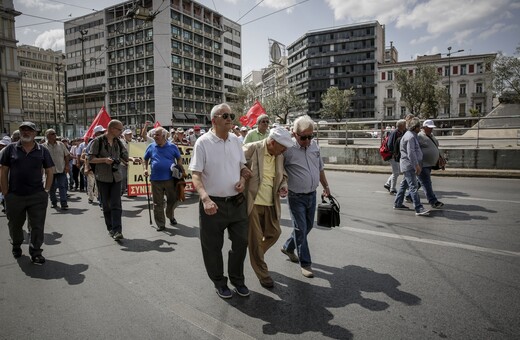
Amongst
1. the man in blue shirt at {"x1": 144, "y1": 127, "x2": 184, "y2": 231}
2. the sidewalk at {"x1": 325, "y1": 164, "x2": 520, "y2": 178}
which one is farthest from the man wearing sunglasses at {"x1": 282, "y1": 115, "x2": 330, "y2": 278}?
the sidewalk at {"x1": 325, "y1": 164, "x2": 520, "y2": 178}

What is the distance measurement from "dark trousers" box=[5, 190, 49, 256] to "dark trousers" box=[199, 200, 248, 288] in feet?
9.03

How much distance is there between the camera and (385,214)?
7.04 meters

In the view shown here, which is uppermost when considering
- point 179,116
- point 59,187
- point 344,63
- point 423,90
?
point 344,63

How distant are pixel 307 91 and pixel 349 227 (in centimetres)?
8972

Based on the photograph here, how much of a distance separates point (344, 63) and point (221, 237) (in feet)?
295

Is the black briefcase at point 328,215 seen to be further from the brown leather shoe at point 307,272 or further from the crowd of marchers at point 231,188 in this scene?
the brown leather shoe at point 307,272

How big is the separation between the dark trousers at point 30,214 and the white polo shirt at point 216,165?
288 cm

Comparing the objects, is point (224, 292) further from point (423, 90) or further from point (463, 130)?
point (423, 90)

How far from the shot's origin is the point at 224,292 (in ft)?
11.8

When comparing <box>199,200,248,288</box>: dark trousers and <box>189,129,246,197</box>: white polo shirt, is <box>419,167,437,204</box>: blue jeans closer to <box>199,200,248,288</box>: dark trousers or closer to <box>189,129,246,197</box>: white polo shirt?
<box>199,200,248,288</box>: dark trousers

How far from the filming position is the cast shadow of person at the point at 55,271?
423cm

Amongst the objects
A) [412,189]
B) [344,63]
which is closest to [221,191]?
[412,189]

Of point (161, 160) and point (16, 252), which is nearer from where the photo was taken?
point (16, 252)

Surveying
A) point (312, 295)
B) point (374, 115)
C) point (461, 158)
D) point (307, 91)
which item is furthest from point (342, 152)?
point (307, 91)
